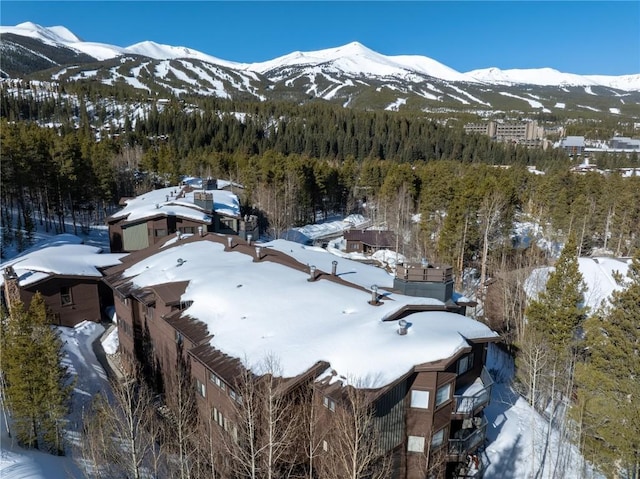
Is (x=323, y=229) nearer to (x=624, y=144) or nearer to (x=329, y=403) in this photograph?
(x=329, y=403)

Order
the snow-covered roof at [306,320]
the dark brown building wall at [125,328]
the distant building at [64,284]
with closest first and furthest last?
the snow-covered roof at [306,320], the dark brown building wall at [125,328], the distant building at [64,284]

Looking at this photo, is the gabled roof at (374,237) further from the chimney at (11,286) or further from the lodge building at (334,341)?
the chimney at (11,286)

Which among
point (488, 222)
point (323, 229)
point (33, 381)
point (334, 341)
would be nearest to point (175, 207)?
point (33, 381)

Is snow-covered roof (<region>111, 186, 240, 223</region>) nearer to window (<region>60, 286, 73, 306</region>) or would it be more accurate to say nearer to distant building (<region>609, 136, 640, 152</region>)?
window (<region>60, 286, 73, 306</region>)

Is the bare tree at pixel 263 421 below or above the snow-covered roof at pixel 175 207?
below

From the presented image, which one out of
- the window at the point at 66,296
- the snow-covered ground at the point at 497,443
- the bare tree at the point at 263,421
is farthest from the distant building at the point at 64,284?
the bare tree at the point at 263,421
